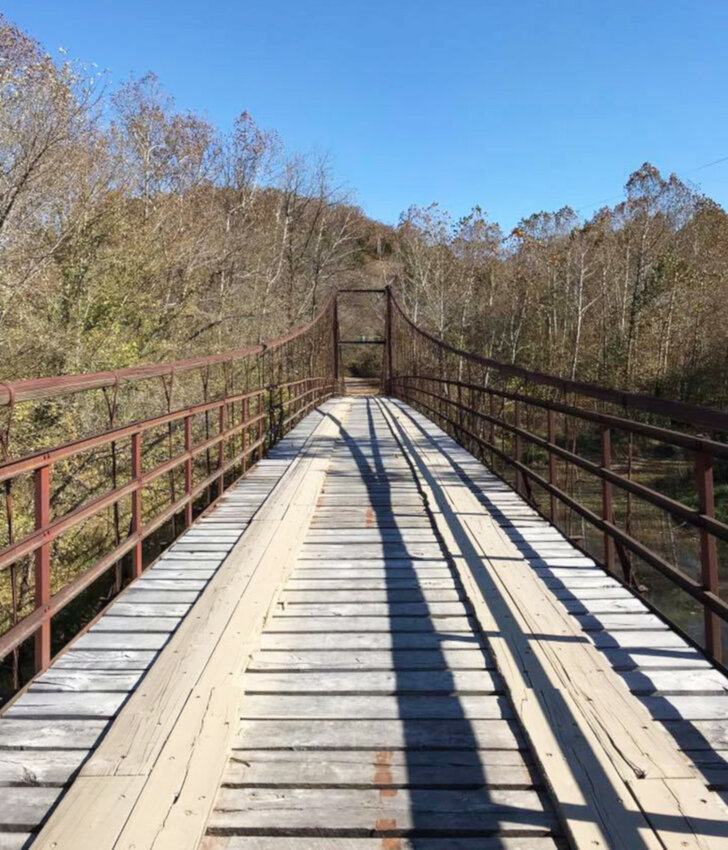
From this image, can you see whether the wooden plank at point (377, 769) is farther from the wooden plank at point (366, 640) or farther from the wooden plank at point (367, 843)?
the wooden plank at point (366, 640)

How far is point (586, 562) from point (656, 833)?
249 cm

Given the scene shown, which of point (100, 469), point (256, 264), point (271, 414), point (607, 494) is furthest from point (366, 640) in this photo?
point (256, 264)

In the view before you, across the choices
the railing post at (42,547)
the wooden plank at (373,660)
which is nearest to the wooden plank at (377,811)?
the wooden plank at (373,660)

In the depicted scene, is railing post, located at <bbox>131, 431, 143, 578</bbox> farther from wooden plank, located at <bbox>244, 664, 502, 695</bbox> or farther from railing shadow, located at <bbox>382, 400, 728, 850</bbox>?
railing shadow, located at <bbox>382, 400, 728, 850</bbox>

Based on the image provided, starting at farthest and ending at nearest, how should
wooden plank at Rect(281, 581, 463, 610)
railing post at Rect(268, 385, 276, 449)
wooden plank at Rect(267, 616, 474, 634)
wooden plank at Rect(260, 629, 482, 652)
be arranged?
railing post at Rect(268, 385, 276, 449), wooden plank at Rect(281, 581, 463, 610), wooden plank at Rect(267, 616, 474, 634), wooden plank at Rect(260, 629, 482, 652)

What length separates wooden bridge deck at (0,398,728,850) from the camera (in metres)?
1.80

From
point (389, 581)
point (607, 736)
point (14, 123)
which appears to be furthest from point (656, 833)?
point (14, 123)

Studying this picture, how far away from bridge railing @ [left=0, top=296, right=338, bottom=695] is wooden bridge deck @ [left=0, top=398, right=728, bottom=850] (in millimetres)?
344

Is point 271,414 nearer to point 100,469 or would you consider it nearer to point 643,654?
point 100,469

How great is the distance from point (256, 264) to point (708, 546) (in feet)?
81.9

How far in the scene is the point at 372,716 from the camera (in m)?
2.36

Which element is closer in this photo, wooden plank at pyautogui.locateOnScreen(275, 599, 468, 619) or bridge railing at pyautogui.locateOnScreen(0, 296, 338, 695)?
bridge railing at pyautogui.locateOnScreen(0, 296, 338, 695)

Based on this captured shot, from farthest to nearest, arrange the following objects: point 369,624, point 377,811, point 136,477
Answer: point 136,477 → point 369,624 → point 377,811

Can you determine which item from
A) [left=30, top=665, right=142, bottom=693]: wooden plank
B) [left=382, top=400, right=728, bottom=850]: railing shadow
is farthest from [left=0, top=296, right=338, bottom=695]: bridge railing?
[left=382, top=400, right=728, bottom=850]: railing shadow
